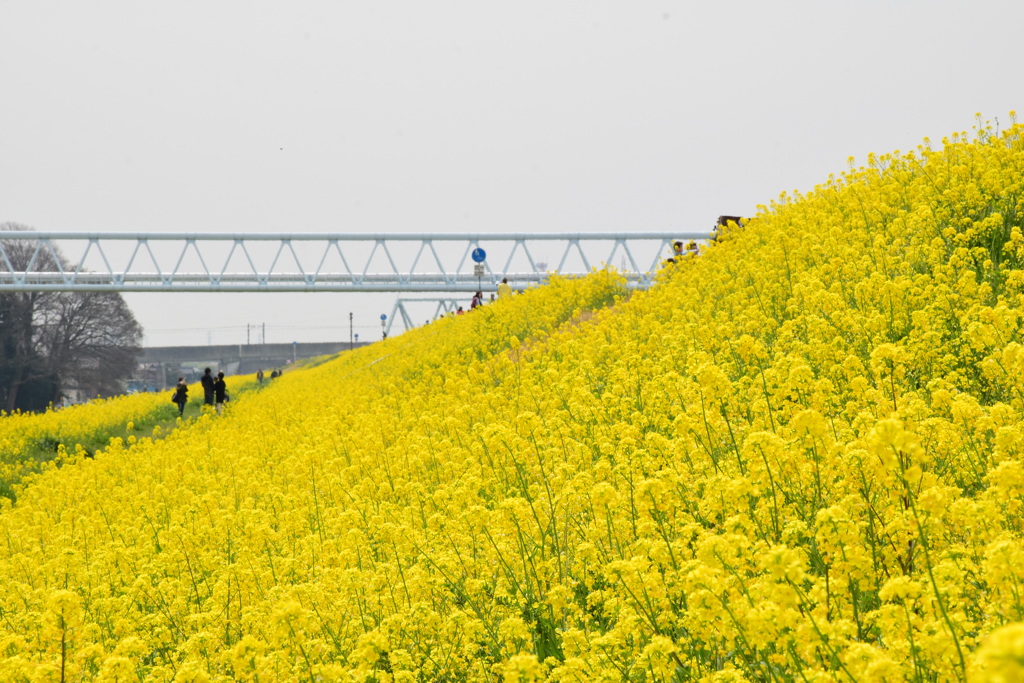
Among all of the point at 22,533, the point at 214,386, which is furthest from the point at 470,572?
the point at 214,386

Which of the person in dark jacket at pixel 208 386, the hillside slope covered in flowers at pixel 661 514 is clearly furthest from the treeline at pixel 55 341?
the hillside slope covered in flowers at pixel 661 514

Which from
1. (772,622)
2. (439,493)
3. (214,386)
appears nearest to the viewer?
(772,622)

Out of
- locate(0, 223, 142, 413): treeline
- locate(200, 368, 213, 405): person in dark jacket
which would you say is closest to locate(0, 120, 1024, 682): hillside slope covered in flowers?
locate(200, 368, 213, 405): person in dark jacket

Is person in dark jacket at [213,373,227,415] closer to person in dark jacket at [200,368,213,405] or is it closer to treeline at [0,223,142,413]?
person in dark jacket at [200,368,213,405]

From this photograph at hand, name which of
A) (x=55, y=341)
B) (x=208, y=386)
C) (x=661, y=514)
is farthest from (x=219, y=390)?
(x=55, y=341)

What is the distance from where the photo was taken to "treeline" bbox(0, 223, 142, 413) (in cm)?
4100

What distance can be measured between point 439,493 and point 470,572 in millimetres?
659

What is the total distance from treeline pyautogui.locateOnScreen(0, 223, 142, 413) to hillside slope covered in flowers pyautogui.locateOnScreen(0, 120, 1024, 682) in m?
33.6

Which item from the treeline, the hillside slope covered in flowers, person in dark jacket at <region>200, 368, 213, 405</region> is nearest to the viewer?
the hillside slope covered in flowers

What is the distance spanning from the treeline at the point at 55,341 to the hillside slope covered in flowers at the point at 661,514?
110 feet

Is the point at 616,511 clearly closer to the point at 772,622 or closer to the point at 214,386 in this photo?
the point at 772,622

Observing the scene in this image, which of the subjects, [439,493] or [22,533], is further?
[22,533]

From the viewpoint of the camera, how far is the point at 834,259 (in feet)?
30.2

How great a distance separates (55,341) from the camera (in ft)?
139
